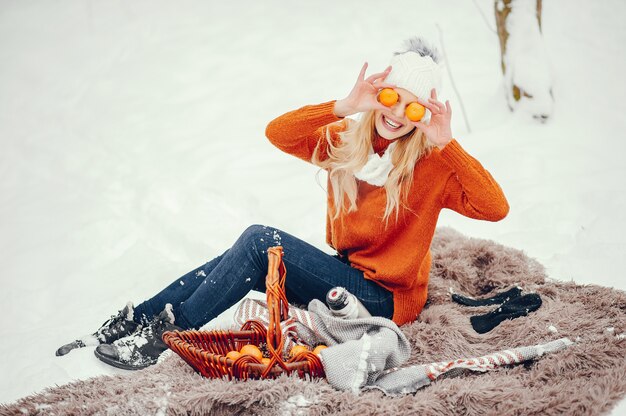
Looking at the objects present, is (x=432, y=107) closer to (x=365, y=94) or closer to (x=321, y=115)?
(x=365, y=94)

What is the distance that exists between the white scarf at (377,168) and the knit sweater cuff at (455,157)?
198 mm

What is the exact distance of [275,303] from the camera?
1.82 metres

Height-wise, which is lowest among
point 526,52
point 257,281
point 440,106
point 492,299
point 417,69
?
point 492,299

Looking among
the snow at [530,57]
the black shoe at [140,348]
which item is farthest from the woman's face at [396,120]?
the snow at [530,57]

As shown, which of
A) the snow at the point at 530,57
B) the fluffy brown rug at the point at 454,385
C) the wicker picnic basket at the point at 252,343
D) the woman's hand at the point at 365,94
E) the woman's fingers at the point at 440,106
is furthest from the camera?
the snow at the point at 530,57

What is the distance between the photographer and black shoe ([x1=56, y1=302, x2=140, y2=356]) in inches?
89.9

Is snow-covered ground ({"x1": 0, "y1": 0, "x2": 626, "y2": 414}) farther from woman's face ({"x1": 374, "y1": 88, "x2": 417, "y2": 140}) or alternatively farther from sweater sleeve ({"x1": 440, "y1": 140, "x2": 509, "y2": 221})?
woman's face ({"x1": 374, "y1": 88, "x2": 417, "y2": 140})

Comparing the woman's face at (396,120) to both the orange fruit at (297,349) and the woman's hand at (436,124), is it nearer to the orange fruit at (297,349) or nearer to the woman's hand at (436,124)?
the woman's hand at (436,124)

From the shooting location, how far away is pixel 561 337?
2020 millimetres

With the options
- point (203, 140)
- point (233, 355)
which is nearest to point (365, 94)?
point (233, 355)

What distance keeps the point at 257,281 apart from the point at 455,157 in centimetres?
90

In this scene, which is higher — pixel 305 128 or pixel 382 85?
pixel 382 85

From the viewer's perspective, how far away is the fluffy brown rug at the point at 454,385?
5.39 ft

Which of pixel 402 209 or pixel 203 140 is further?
pixel 203 140
